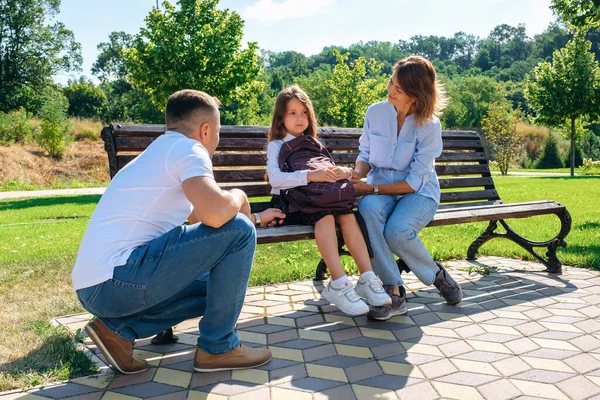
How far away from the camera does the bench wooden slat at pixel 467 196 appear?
15.8ft

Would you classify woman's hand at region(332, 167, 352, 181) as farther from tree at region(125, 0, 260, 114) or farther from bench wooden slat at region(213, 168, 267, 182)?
tree at region(125, 0, 260, 114)

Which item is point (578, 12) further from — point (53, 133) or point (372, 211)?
point (53, 133)

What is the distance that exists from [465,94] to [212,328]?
5690 centimetres

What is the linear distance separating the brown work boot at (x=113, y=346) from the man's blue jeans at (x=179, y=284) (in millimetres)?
29

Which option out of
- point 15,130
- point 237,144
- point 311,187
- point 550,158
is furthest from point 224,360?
point 550,158

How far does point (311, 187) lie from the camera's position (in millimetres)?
3295

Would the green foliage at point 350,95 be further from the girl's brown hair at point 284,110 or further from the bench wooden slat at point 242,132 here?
the girl's brown hair at point 284,110

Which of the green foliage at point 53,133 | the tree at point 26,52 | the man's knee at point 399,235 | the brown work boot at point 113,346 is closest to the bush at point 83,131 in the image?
the green foliage at point 53,133

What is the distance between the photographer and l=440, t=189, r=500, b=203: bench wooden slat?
4809mm

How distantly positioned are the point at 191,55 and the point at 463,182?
14741 mm

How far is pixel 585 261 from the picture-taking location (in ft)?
15.9

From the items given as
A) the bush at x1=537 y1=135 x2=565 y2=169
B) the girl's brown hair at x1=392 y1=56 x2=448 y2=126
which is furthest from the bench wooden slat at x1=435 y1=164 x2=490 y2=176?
the bush at x1=537 y1=135 x2=565 y2=169

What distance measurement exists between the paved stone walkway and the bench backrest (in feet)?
2.93

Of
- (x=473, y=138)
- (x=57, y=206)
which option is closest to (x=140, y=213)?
(x=473, y=138)
